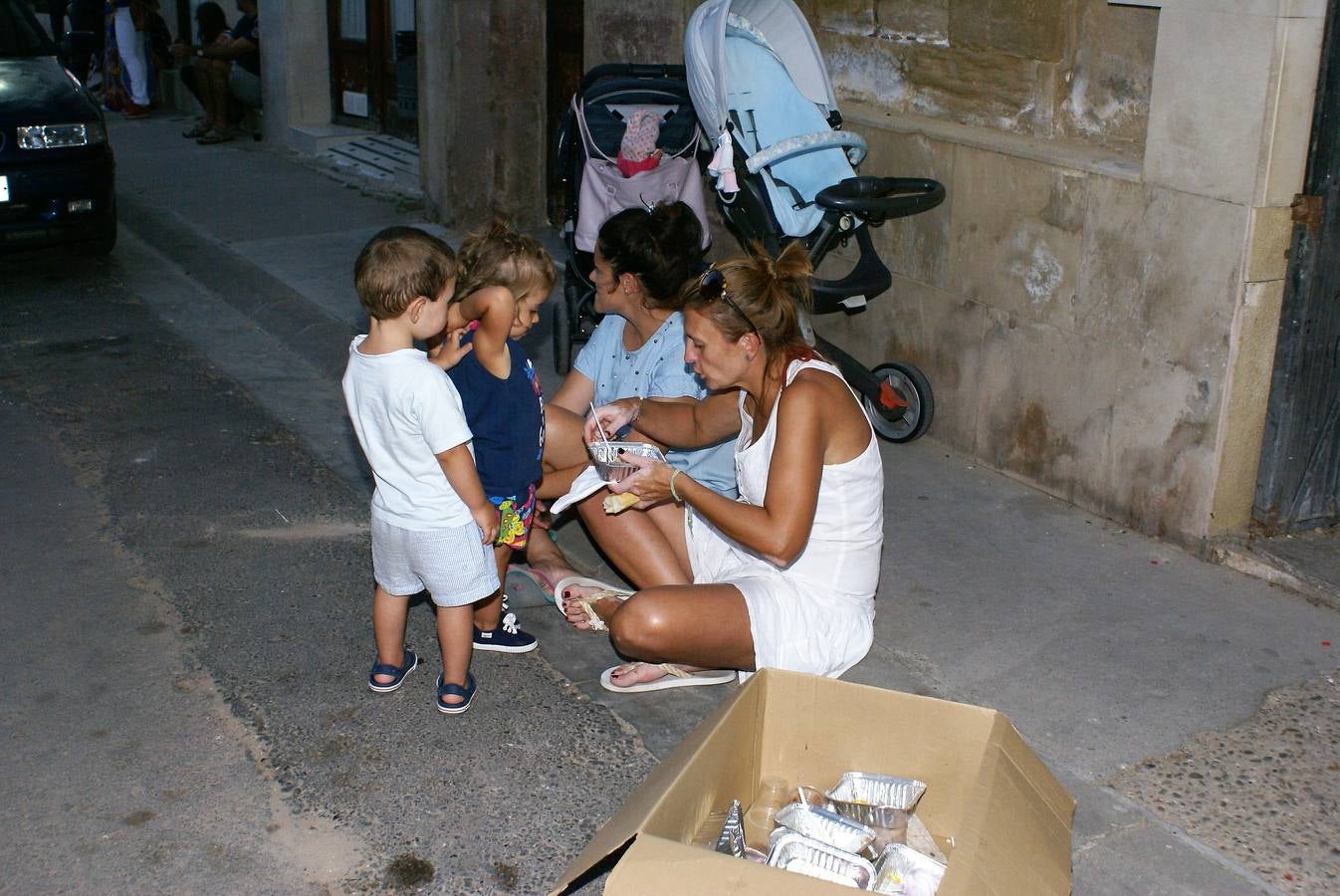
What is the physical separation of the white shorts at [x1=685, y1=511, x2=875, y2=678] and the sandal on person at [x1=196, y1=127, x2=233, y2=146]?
1159 cm

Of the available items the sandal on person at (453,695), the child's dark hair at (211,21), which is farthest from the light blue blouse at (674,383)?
the child's dark hair at (211,21)

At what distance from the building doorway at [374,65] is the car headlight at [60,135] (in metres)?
3.94

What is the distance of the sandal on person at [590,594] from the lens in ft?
14.5

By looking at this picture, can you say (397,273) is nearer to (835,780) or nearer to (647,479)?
(647,479)

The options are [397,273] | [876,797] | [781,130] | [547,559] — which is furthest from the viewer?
Answer: [781,130]

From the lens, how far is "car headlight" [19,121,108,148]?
8312 millimetres

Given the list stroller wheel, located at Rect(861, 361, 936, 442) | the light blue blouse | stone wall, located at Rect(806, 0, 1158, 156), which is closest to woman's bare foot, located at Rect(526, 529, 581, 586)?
the light blue blouse

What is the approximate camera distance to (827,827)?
115 inches

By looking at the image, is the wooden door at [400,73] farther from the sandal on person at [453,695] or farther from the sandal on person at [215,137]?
the sandal on person at [453,695]

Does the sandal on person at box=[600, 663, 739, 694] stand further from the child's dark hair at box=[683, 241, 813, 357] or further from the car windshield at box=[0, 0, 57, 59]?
the car windshield at box=[0, 0, 57, 59]

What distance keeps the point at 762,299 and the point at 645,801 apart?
144cm

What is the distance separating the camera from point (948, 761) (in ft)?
10.1

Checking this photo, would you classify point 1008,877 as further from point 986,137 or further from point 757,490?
point 986,137

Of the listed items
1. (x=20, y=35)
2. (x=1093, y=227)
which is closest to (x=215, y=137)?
(x=20, y=35)
